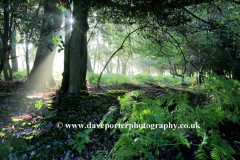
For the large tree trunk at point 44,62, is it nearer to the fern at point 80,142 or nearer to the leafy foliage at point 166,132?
the fern at point 80,142

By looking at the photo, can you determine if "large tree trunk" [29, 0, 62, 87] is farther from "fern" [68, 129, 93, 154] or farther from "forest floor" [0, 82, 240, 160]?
"fern" [68, 129, 93, 154]

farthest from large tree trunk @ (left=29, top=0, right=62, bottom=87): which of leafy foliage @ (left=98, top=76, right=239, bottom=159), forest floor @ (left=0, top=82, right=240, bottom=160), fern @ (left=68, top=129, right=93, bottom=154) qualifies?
leafy foliage @ (left=98, top=76, right=239, bottom=159)

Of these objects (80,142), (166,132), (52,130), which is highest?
(166,132)

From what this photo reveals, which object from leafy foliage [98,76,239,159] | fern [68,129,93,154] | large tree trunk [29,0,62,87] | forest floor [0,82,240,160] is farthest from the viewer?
large tree trunk [29,0,62,87]

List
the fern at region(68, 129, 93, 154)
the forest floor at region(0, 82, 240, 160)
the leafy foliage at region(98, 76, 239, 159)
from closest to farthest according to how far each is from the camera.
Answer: the leafy foliage at region(98, 76, 239, 159) < the forest floor at region(0, 82, 240, 160) < the fern at region(68, 129, 93, 154)

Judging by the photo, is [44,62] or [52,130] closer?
[52,130]

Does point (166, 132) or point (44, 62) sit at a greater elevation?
point (44, 62)

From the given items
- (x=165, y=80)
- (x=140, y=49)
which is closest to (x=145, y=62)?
(x=165, y=80)

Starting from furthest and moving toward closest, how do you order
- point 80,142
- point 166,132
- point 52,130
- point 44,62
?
point 44,62
point 52,130
point 80,142
point 166,132

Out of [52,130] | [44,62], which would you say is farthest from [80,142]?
[44,62]

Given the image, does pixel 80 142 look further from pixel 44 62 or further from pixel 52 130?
pixel 44 62

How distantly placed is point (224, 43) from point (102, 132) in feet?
46.7

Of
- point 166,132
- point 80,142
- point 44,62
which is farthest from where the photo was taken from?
point 44,62

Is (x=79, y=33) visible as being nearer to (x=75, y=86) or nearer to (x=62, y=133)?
(x=75, y=86)
